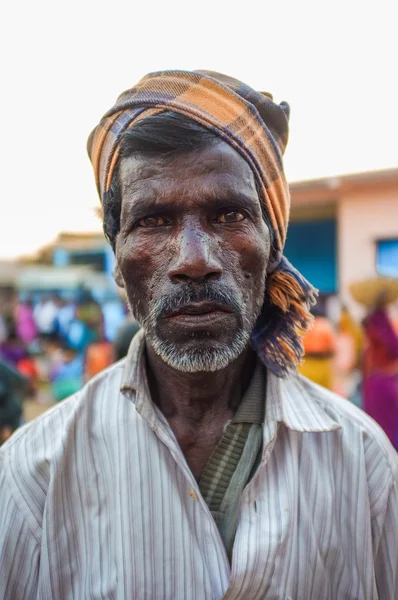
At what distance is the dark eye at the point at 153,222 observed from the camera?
1.50 meters

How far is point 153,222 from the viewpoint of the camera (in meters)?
1.51

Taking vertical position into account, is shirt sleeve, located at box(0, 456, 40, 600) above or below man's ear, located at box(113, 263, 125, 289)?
below

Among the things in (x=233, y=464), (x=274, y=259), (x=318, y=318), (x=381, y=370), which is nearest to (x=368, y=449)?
(x=233, y=464)

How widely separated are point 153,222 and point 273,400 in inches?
25.5

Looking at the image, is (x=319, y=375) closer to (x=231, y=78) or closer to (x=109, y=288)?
(x=231, y=78)

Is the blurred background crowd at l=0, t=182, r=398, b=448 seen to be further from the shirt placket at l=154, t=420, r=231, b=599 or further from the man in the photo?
the shirt placket at l=154, t=420, r=231, b=599

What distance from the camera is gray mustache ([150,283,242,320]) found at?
1.42 meters

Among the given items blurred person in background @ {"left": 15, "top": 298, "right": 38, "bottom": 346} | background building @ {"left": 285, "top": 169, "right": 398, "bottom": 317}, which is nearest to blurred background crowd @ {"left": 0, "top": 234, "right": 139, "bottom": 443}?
blurred person in background @ {"left": 15, "top": 298, "right": 38, "bottom": 346}

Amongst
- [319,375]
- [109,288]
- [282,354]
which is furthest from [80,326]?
[282,354]

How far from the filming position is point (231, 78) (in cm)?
160

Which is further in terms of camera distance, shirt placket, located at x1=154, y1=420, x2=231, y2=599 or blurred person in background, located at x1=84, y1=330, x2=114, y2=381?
blurred person in background, located at x1=84, y1=330, x2=114, y2=381

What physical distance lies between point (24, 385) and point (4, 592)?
8.16 ft

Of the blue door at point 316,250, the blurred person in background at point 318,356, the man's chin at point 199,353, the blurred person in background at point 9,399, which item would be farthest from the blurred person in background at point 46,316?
the man's chin at point 199,353

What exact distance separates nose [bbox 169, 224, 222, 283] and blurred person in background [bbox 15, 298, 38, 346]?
11265 millimetres
